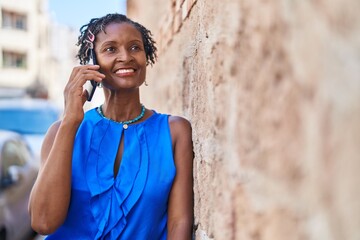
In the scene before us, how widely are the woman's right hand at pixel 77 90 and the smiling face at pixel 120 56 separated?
66mm

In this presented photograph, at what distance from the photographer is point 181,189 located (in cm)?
219

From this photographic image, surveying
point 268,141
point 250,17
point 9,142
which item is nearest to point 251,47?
point 250,17

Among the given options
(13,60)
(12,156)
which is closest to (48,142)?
(12,156)

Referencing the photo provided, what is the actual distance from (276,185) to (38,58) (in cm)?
4000

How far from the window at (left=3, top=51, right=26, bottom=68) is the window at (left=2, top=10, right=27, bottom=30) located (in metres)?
1.78

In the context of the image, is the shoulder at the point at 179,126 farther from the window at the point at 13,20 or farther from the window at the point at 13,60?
the window at the point at 13,20

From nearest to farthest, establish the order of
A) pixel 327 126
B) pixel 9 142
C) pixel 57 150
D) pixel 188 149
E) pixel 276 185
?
pixel 327 126 → pixel 276 185 → pixel 57 150 → pixel 188 149 → pixel 9 142

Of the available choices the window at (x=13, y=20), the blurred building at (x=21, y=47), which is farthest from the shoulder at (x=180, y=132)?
the window at (x=13, y=20)

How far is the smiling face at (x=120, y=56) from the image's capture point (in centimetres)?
231

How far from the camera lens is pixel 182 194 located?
2193 mm

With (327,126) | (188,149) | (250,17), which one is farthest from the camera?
(188,149)

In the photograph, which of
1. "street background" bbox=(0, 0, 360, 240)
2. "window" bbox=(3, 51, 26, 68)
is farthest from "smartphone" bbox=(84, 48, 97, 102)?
"window" bbox=(3, 51, 26, 68)

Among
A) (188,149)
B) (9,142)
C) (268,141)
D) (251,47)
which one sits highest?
(251,47)

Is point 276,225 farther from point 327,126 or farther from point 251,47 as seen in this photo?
point 251,47
